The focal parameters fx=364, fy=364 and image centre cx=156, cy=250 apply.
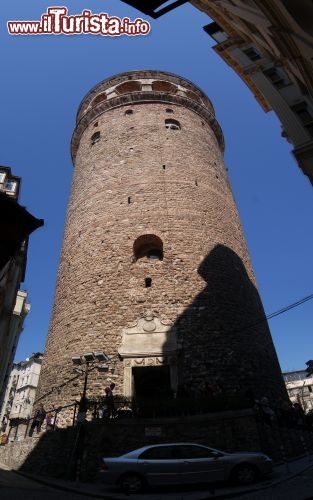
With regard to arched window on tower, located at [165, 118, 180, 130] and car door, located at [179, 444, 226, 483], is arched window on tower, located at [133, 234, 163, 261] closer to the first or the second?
arched window on tower, located at [165, 118, 180, 130]

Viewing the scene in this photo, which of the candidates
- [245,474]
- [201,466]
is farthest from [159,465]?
[245,474]

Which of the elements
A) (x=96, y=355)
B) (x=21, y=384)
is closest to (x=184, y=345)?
(x=96, y=355)

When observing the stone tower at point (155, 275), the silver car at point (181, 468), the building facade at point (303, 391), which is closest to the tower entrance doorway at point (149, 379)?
the stone tower at point (155, 275)

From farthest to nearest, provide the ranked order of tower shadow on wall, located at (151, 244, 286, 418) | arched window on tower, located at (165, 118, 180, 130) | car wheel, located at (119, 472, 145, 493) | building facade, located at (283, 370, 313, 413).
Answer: building facade, located at (283, 370, 313, 413)
arched window on tower, located at (165, 118, 180, 130)
tower shadow on wall, located at (151, 244, 286, 418)
car wheel, located at (119, 472, 145, 493)

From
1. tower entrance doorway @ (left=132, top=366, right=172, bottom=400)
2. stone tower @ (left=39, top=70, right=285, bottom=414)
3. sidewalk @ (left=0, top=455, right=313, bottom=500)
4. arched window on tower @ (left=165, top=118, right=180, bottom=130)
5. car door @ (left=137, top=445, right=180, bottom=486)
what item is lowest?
sidewalk @ (left=0, top=455, right=313, bottom=500)

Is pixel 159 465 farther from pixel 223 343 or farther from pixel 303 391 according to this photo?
pixel 303 391

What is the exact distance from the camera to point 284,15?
19.4 feet

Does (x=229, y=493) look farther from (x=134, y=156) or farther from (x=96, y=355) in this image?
(x=134, y=156)

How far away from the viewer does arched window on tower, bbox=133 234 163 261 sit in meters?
13.5

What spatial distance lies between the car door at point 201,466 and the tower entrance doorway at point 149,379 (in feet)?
14.6

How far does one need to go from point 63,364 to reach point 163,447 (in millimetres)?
5528

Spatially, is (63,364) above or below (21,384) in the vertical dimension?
below

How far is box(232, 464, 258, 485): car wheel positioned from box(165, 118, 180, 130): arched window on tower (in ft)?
48.6

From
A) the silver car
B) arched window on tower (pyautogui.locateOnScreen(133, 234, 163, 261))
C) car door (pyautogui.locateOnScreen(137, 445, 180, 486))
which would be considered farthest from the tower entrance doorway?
the silver car
